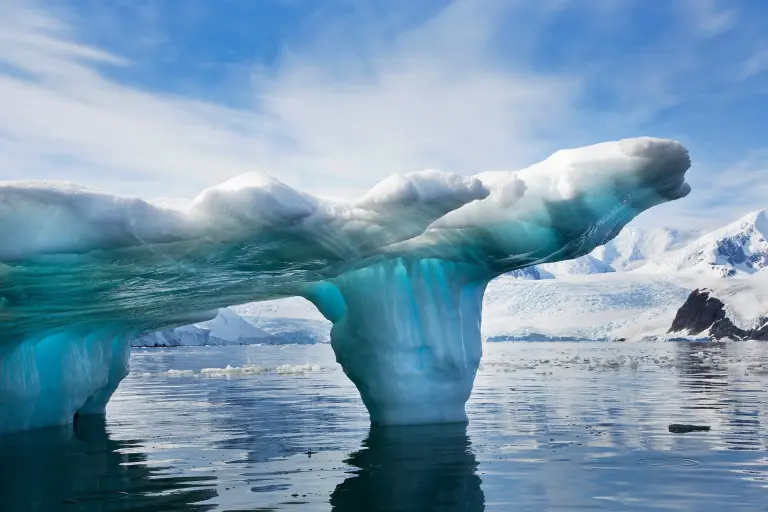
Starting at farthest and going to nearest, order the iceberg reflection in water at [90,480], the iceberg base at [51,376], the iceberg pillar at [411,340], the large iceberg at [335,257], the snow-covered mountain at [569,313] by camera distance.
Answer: the snow-covered mountain at [569,313], the iceberg base at [51,376], the iceberg pillar at [411,340], the large iceberg at [335,257], the iceberg reflection in water at [90,480]

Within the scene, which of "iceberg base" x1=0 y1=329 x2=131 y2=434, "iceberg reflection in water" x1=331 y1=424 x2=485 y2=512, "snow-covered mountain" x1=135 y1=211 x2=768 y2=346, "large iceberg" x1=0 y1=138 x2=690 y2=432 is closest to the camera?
"iceberg reflection in water" x1=331 y1=424 x2=485 y2=512

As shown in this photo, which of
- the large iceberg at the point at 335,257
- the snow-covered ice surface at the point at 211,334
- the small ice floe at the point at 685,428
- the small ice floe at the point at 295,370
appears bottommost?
the small ice floe at the point at 685,428

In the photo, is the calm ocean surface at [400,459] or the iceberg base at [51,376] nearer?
the calm ocean surface at [400,459]

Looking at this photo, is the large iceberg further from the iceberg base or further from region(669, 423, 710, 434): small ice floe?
region(669, 423, 710, 434): small ice floe

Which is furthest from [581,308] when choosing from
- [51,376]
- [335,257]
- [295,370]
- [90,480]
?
[90,480]

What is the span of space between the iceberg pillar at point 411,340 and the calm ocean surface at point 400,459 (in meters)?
0.74

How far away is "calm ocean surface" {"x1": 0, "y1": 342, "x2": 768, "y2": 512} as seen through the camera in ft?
28.9

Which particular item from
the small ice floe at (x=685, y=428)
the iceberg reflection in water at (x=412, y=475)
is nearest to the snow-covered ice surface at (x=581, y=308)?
the small ice floe at (x=685, y=428)

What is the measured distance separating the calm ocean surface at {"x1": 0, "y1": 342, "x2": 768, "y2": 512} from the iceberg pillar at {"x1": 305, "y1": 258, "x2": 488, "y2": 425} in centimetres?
74

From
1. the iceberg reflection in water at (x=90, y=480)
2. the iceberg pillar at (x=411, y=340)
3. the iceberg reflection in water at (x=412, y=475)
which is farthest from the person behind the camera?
the iceberg pillar at (x=411, y=340)

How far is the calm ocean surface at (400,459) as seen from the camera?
8805 mm

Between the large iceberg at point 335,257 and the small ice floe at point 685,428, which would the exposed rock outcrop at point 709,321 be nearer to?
the small ice floe at point 685,428

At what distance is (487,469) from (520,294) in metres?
132

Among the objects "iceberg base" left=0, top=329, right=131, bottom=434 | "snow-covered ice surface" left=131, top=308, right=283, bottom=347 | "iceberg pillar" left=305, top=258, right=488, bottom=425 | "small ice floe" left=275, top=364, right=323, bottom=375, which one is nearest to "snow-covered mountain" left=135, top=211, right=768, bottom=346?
"snow-covered ice surface" left=131, top=308, right=283, bottom=347
